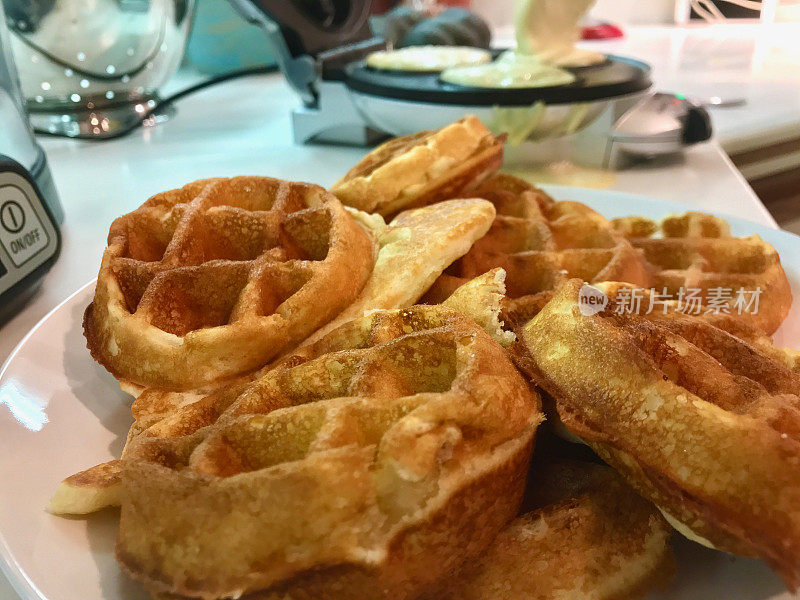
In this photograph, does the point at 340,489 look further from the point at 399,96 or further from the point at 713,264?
the point at 399,96

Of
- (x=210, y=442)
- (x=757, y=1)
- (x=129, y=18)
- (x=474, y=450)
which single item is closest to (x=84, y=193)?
(x=129, y=18)

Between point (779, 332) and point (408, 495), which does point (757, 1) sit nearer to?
point (779, 332)

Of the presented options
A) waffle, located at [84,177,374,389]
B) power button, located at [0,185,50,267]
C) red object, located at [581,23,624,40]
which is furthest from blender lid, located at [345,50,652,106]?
red object, located at [581,23,624,40]

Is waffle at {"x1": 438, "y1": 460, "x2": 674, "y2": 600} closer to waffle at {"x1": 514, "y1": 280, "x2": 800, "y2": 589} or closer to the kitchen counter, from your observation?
waffle at {"x1": 514, "y1": 280, "x2": 800, "y2": 589}

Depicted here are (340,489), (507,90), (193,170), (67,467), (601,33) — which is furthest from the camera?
(601,33)

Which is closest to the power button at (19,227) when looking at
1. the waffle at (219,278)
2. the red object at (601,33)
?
the waffle at (219,278)

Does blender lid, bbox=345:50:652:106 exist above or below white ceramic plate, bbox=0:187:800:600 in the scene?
above

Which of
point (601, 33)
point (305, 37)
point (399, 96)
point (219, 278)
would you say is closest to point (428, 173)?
point (219, 278)
